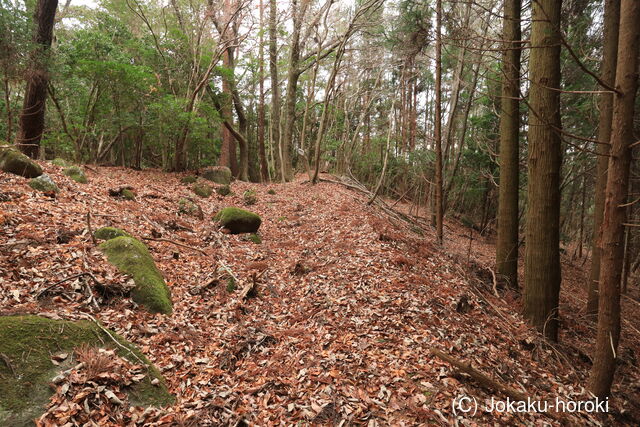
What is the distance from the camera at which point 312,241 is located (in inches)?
336

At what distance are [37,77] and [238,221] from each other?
268 inches

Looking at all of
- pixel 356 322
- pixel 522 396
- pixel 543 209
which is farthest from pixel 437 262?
pixel 522 396

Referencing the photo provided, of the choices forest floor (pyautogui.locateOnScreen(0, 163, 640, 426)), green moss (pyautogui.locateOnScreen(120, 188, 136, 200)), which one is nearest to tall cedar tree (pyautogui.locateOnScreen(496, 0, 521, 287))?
forest floor (pyautogui.locateOnScreen(0, 163, 640, 426))

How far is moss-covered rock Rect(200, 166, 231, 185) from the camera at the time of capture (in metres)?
13.3

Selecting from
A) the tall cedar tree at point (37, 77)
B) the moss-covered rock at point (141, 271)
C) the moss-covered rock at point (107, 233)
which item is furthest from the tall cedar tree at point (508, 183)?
the tall cedar tree at point (37, 77)

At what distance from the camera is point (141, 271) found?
486 centimetres

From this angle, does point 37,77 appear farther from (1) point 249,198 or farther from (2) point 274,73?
(2) point 274,73

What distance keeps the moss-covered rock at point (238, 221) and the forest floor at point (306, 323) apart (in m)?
0.96

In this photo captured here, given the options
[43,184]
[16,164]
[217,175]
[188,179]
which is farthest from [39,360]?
[217,175]

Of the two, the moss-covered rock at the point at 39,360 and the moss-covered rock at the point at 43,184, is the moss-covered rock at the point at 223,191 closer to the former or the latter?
the moss-covered rock at the point at 43,184

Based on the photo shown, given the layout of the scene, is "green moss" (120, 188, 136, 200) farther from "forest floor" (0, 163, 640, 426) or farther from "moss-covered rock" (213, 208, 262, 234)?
"moss-covered rock" (213, 208, 262, 234)

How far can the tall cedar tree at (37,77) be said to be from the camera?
866cm

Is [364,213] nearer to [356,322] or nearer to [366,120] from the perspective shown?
[356,322]

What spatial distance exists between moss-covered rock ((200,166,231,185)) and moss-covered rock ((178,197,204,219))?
4.10 meters
